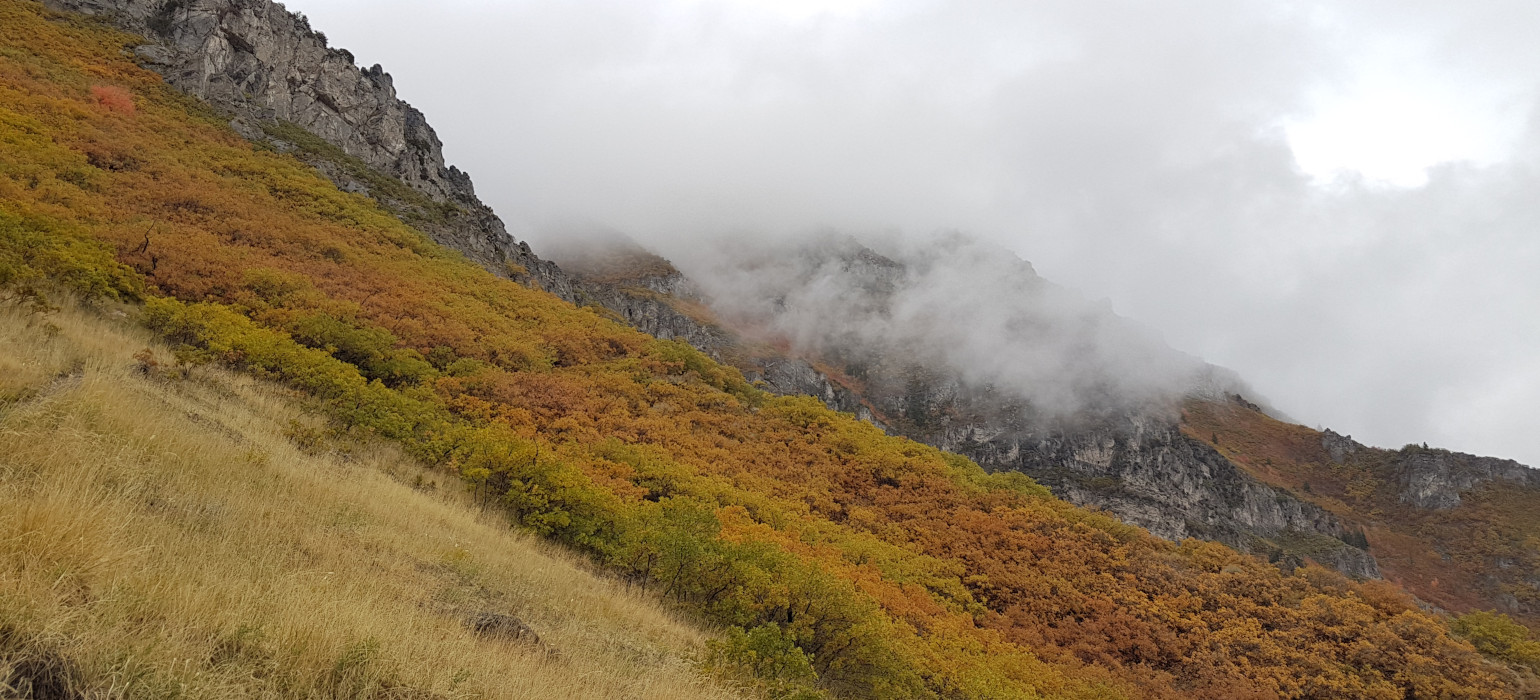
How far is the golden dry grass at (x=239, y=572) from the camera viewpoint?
310 cm

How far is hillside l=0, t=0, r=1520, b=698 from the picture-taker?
12539 millimetres

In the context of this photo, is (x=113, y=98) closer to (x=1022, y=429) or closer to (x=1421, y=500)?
(x=1022, y=429)

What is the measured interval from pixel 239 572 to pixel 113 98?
42881mm

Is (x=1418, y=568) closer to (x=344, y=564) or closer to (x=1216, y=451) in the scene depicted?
(x=1216, y=451)

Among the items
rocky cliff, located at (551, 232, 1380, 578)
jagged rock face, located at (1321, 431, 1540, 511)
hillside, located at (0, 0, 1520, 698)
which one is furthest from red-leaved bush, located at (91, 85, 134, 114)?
jagged rock face, located at (1321, 431, 1540, 511)

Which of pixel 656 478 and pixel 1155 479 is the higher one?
pixel 1155 479

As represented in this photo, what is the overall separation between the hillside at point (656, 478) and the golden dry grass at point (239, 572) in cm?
11

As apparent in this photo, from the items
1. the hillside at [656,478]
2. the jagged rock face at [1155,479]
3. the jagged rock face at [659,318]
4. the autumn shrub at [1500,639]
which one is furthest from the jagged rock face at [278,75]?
the jagged rock face at [1155,479]

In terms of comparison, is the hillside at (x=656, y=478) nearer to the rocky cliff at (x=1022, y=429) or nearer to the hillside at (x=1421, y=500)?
the rocky cliff at (x=1022, y=429)

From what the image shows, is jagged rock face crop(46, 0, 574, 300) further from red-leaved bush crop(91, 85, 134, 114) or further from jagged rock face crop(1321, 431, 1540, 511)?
jagged rock face crop(1321, 431, 1540, 511)

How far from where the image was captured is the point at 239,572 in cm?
471

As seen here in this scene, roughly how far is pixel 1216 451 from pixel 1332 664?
95.1 metres

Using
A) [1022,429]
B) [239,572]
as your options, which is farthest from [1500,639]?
[1022,429]

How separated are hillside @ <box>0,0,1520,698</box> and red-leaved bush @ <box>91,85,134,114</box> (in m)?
0.16
